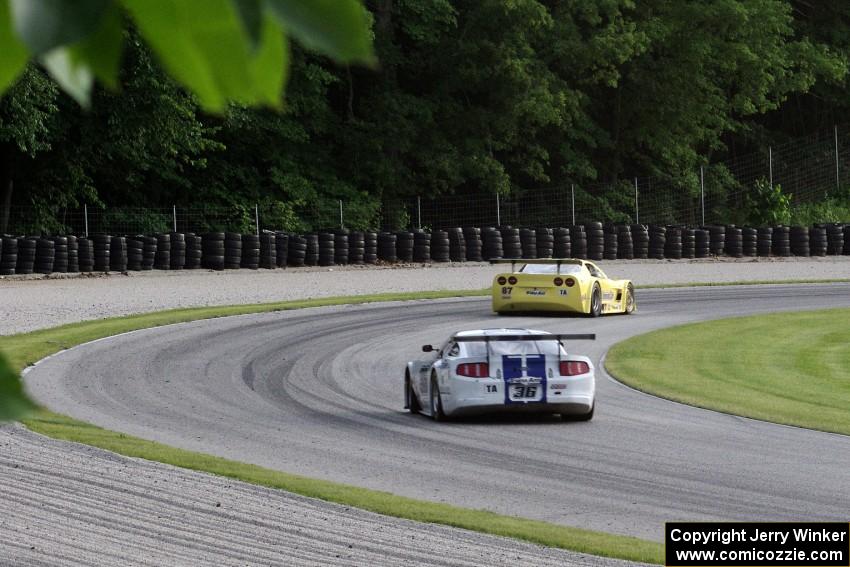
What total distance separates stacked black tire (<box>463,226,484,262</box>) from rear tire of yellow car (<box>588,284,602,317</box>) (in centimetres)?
1450

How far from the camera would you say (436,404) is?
50.1 feet

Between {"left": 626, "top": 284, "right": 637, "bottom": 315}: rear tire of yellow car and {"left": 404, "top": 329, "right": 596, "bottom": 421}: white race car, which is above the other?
{"left": 626, "top": 284, "right": 637, "bottom": 315}: rear tire of yellow car

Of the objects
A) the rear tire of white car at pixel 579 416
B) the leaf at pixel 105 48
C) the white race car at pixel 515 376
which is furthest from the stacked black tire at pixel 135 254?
the leaf at pixel 105 48

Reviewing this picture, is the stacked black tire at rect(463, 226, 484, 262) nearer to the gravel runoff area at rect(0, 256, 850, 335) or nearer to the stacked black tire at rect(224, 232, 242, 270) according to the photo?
the gravel runoff area at rect(0, 256, 850, 335)

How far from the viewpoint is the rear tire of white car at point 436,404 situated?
49.7 ft

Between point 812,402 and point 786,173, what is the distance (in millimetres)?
43689

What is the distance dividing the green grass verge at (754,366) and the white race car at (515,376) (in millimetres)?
2407

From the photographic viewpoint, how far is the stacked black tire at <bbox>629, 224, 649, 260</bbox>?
146ft

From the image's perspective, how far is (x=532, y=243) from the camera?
4197 centimetres

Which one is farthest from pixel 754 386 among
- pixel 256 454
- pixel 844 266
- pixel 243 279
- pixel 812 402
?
pixel 844 266

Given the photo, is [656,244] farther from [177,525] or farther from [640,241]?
[177,525]

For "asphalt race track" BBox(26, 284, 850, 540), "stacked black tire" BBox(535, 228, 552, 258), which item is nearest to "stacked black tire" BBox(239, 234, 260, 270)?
"stacked black tire" BBox(535, 228, 552, 258)

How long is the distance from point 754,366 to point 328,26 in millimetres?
20686

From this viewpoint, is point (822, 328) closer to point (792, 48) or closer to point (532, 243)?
point (532, 243)
